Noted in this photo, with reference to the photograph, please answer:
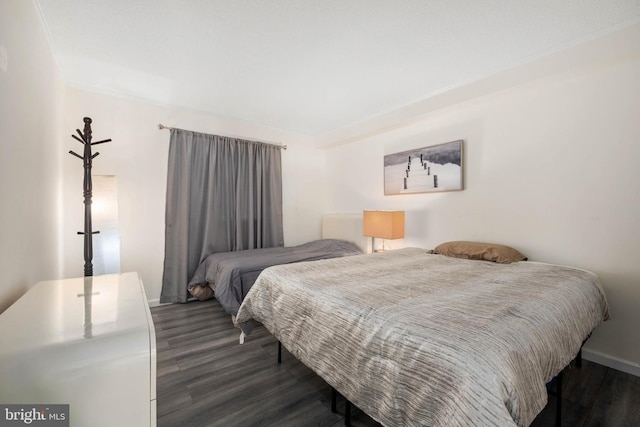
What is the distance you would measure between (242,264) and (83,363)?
2055mm

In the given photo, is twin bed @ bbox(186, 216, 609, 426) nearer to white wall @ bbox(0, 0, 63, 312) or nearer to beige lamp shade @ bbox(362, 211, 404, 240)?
beige lamp shade @ bbox(362, 211, 404, 240)

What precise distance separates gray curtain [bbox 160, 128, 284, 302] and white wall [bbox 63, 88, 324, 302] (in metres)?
0.13

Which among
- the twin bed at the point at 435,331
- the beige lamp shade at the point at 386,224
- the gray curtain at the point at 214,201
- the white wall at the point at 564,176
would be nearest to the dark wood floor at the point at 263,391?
the twin bed at the point at 435,331

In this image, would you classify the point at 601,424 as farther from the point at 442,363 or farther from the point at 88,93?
the point at 88,93

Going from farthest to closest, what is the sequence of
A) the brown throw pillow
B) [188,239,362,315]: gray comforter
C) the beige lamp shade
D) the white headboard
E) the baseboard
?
1. the white headboard
2. the beige lamp shade
3. [188,239,362,315]: gray comforter
4. the brown throw pillow
5. the baseboard

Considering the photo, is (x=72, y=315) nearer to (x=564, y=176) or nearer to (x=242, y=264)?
(x=242, y=264)

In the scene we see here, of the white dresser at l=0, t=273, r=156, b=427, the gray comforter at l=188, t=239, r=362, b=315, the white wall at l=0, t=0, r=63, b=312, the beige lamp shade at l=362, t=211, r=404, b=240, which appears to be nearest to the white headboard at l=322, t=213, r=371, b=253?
the gray comforter at l=188, t=239, r=362, b=315

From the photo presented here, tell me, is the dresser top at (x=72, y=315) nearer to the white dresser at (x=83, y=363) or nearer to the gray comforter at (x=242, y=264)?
the white dresser at (x=83, y=363)

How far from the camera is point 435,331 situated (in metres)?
0.99

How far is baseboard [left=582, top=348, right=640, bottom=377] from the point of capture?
1888 mm

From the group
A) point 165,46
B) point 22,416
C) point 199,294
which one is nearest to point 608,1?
point 165,46

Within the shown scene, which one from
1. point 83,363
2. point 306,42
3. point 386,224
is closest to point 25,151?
point 83,363

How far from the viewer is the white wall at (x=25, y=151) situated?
118 centimetres

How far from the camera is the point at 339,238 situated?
417 centimetres
